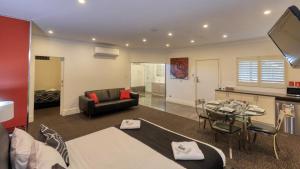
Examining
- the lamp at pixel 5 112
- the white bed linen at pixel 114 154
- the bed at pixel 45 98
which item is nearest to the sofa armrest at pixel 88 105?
the bed at pixel 45 98

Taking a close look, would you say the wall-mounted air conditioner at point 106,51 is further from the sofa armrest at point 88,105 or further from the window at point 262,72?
the window at point 262,72

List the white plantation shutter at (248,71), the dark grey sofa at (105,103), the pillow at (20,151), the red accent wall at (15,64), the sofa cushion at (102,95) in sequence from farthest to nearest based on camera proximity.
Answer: the sofa cushion at (102,95) → the white plantation shutter at (248,71) → the dark grey sofa at (105,103) → the red accent wall at (15,64) → the pillow at (20,151)

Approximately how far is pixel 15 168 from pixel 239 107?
3650mm

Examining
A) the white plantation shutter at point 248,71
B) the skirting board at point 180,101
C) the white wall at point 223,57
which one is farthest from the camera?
the skirting board at point 180,101

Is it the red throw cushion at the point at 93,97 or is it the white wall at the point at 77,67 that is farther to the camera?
the red throw cushion at the point at 93,97

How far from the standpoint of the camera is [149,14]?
120 inches

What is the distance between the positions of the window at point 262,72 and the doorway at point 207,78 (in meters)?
0.88

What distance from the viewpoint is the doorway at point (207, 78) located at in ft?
20.2

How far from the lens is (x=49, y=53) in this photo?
5.07 metres

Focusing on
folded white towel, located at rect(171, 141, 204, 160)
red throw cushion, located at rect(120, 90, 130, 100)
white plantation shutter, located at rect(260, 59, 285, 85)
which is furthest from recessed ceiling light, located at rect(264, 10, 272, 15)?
red throw cushion, located at rect(120, 90, 130, 100)

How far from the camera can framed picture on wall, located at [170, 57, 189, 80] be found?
714cm

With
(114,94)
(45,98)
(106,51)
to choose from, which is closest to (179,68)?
(114,94)

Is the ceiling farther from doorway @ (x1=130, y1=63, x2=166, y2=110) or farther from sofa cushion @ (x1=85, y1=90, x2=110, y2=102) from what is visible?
doorway @ (x1=130, y1=63, x2=166, y2=110)

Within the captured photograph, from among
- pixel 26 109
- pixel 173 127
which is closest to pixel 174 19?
pixel 173 127
